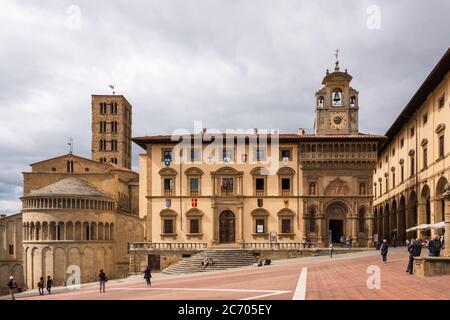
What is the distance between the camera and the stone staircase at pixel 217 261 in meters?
42.2

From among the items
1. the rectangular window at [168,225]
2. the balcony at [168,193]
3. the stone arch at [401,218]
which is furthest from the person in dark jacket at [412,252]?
the balcony at [168,193]

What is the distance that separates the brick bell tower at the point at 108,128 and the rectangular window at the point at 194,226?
180 ft

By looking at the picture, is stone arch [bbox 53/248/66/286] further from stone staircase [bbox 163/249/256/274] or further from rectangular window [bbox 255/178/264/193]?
rectangular window [bbox 255/178/264/193]

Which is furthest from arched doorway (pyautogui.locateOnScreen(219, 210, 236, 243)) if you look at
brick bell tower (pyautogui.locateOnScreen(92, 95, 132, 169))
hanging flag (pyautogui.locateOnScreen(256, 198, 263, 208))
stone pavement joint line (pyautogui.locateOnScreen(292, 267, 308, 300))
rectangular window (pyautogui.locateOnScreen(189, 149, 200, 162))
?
brick bell tower (pyautogui.locateOnScreen(92, 95, 132, 169))

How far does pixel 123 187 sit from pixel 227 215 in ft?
79.8

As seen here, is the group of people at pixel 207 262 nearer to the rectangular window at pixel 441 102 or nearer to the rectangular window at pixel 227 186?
the rectangular window at pixel 227 186

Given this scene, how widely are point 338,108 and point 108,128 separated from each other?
63560mm

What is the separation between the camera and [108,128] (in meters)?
102

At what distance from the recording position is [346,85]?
51.6m

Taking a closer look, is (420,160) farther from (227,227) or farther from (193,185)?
(193,185)

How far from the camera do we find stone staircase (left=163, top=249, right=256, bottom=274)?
4222 centimetres

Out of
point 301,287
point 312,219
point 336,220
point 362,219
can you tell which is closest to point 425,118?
point 362,219

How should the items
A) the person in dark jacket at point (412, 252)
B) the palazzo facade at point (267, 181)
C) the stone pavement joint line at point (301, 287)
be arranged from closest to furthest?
the stone pavement joint line at point (301, 287) < the person in dark jacket at point (412, 252) < the palazzo facade at point (267, 181)

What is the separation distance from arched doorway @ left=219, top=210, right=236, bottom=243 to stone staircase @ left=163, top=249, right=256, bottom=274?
4904 millimetres
